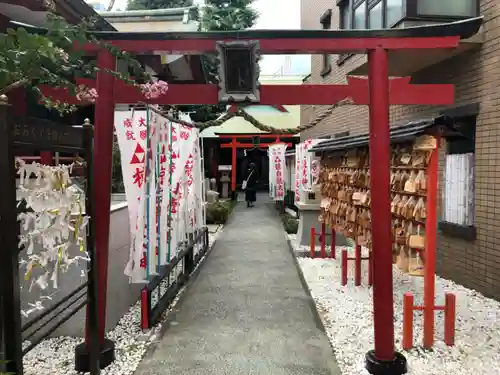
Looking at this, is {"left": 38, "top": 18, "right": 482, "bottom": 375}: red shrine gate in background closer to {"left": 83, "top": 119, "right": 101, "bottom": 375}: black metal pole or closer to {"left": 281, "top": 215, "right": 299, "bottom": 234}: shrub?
{"left": 83, "top": 119, "right": 101, "bottom": 375}: black metal pole

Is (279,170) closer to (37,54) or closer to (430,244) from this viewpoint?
(430,244)

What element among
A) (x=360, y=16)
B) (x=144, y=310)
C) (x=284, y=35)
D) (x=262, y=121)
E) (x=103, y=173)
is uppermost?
(x=360, y=16)

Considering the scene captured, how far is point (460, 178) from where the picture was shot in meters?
7.81

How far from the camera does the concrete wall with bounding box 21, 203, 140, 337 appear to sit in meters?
5.35

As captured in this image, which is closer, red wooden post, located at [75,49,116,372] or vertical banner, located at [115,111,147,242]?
red wooden post, located at [75,49,116,372]

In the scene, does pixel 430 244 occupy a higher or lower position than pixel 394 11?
lower

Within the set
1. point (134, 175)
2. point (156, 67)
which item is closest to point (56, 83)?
point (134, 175)

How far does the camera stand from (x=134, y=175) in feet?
18.7

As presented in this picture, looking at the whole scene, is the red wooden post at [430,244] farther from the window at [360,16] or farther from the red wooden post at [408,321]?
the window at [360,16]

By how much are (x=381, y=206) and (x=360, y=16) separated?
283 inches

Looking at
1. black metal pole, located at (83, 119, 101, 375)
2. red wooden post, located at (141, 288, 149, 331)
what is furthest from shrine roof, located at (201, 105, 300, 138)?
black metal pole, located at (83, 119, 101, 375)

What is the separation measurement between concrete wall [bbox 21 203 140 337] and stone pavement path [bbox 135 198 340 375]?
2.55 ft

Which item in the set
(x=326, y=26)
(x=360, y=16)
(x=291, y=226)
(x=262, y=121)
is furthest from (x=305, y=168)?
(x=262, y=121)

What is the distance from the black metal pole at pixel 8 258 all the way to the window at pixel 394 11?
6.92 meters
